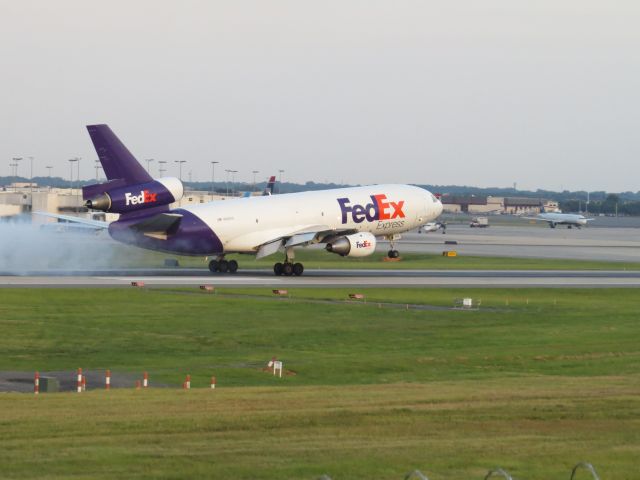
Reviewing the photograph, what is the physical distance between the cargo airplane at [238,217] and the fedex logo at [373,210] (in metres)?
0.07

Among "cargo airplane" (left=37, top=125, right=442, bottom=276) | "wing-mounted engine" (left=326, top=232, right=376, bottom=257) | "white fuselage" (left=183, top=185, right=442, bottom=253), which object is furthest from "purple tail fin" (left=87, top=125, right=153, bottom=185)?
"wing-mounted engine" (left=326, top=232, right=376, bottom=257)

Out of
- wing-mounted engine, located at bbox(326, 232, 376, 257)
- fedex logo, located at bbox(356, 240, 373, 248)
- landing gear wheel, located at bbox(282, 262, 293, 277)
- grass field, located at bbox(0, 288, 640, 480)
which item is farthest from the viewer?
landing gear wheel, located at bbox(282, 262, 293, 277)

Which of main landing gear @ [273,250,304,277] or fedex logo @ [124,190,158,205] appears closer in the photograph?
fedex logo @ [124,190,158,205]

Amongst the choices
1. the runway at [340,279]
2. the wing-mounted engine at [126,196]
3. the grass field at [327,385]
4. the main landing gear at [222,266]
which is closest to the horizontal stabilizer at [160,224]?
the wing-mounted engine at [126,196]

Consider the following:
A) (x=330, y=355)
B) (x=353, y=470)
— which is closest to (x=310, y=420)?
(x=353, y=470)

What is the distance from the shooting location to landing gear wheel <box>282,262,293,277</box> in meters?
82.4

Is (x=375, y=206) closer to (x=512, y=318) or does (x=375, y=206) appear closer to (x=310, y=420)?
(x=512, y=318)

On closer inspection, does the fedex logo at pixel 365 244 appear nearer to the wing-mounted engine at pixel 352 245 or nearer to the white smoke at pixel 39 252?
the wing-mounted engine at pixel 352 245

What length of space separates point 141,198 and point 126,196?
1.17 m

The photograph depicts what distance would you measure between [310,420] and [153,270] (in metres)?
59.5

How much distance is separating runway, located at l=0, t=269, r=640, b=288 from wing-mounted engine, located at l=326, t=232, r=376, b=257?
79.1 inches

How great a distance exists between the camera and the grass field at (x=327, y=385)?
76.6 feet

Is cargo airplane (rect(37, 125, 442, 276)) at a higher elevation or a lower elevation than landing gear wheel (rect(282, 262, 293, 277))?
higher

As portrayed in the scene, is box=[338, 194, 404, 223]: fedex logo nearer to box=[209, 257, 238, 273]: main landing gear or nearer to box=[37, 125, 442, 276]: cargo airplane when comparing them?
box=[37, 125, 442, 276]: cargo airplane
